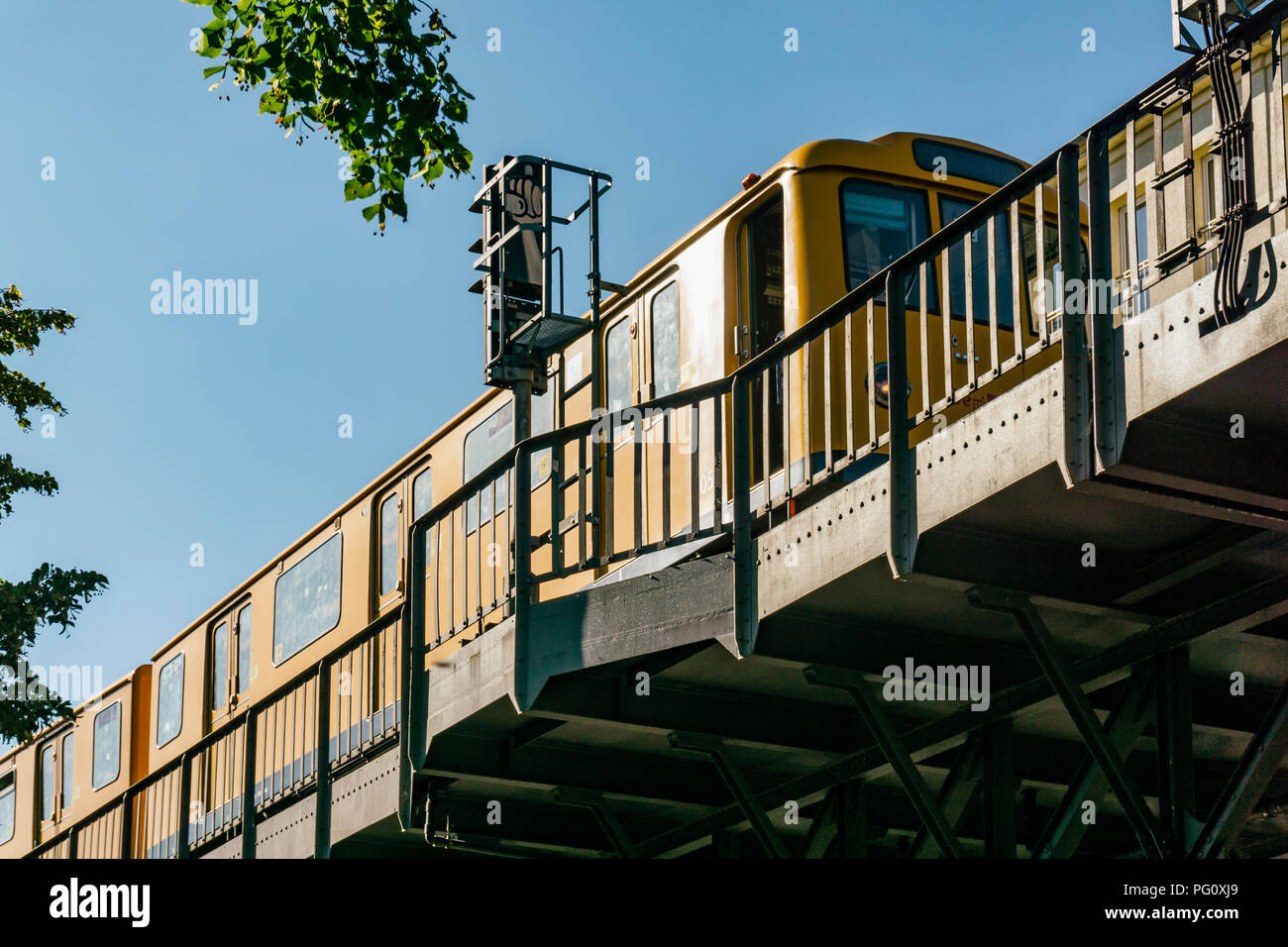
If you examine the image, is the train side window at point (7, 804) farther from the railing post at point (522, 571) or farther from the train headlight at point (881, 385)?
the train headlight at point (881, 385)

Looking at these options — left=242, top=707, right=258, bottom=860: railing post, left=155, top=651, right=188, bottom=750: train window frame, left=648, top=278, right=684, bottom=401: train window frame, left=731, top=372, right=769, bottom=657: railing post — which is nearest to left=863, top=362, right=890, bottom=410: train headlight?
left=731, top=372, right=769, bottom=657: railing post

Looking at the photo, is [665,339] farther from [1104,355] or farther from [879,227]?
[1104,355]

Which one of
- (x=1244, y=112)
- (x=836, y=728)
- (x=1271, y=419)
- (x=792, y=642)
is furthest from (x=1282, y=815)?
(x=1244, y=112)

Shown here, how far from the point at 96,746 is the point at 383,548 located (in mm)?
8712

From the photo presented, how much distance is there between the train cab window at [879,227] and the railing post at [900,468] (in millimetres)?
3064

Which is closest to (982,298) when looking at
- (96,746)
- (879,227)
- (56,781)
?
(879,227)

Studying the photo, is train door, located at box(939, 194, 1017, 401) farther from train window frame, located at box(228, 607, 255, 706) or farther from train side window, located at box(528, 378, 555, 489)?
train window frame, located at box(228, 607, 255, 706)

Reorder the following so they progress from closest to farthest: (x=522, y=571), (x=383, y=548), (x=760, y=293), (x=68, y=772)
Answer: (x=522, y=571)
(x=760, y=293)
(x=383, y=548)
(x=68, y=772)

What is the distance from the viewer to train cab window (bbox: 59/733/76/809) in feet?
76.9

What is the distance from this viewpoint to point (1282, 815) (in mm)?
10352

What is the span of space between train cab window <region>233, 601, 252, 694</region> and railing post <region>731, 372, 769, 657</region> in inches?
425

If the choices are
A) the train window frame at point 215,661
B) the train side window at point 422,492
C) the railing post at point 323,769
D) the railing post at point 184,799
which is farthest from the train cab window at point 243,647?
the railing post at point 323,769

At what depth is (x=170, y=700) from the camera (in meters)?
20.5

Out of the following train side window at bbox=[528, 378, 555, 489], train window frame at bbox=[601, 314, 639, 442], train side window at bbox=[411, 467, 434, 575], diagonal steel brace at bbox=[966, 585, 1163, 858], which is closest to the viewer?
diagonal steel brace at bbox=[966, 585, 1163, 858]
